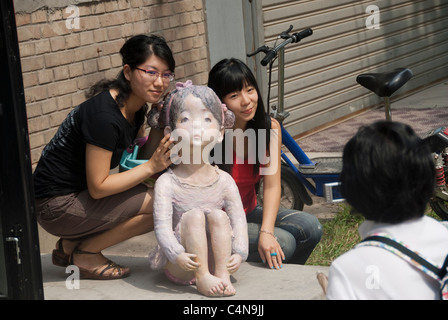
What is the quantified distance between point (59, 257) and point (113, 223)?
417 millimetres

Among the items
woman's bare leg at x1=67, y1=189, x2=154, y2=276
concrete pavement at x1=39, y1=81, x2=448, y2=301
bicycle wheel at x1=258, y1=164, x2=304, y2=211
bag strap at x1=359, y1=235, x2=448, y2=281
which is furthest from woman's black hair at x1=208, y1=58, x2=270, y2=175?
bag strap at x1=359, y1=235, x2=448, y2=281

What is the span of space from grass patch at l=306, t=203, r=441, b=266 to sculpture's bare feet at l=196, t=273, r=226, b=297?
1.38 metres

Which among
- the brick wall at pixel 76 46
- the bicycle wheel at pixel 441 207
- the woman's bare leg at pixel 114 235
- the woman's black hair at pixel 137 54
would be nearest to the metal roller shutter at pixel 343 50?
the brick wall at pixel 76 46

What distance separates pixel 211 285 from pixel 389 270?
4.40 ft

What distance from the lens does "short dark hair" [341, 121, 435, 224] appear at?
204cm

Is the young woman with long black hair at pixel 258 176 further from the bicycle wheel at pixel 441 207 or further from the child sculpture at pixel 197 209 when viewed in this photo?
the bicycle wheel at pixel 441 207

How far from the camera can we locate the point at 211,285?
3254 mm

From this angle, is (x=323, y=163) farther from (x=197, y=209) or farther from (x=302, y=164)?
(x=197, y=209)

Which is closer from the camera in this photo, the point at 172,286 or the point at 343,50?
the point at 172,286

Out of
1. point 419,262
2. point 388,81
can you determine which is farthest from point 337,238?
point 419,262

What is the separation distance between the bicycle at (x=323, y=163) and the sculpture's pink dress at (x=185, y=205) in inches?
52.9

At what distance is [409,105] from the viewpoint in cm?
895

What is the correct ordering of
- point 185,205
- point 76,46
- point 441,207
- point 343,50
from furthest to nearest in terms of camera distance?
point 343,50 → point 76,46 → point 441,207 → point 185,205

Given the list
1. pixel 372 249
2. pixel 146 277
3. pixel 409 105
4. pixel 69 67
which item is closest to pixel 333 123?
pixel 409 105
